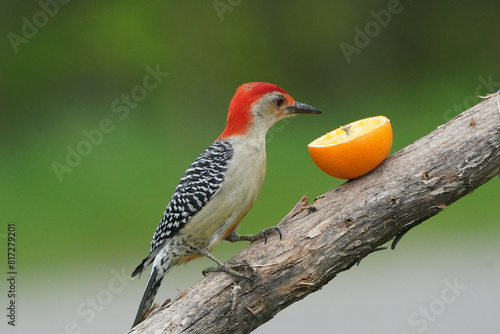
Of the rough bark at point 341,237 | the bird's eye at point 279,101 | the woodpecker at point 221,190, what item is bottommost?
the rough bark at point 341,237

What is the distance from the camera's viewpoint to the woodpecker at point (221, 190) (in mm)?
2205

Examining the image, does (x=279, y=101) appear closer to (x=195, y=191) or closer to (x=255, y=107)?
(x=255, y=107)

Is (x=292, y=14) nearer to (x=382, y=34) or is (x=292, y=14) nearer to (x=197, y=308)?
(x=382, y=34)

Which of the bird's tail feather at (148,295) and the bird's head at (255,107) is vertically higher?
the bird's head at (255,107)

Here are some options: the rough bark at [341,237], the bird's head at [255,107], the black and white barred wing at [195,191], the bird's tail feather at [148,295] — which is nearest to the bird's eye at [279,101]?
the bird's head at [255,107]

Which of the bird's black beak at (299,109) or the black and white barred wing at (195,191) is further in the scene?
the bird's black beak at (299,109)

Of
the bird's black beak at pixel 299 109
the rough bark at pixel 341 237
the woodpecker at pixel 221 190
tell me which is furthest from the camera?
the bird's black beak at pixel 299 109

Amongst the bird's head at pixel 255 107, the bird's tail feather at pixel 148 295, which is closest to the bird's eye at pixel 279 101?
the bird's head at pixel 255 107

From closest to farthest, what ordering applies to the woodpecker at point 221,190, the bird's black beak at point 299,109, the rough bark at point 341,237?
the rough bark at point 341,237 < the woodpecker at point 221,190 < the bird's black beak at point 299,109

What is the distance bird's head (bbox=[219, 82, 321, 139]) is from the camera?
224cm

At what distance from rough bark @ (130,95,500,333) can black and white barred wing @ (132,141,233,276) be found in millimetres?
241

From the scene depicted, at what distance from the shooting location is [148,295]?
7.32 feet

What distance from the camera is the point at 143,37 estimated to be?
205 inches

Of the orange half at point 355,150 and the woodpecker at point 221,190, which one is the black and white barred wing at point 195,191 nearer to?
the woodpecker at point 221,190
